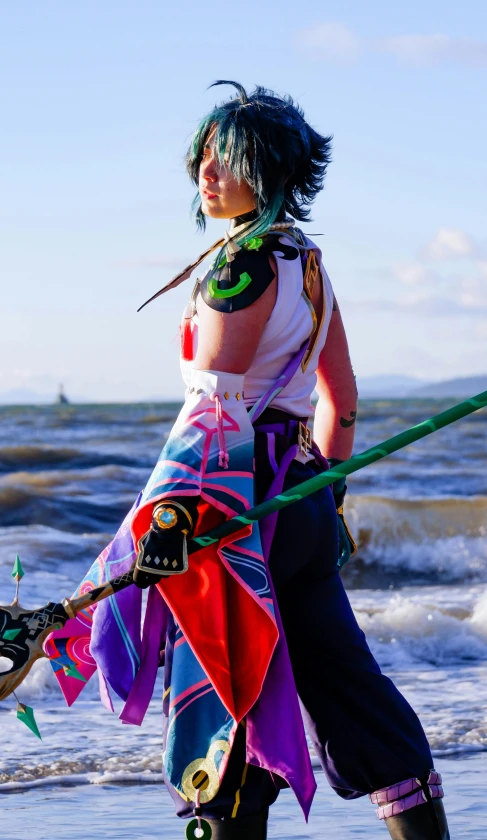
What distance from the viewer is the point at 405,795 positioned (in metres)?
2.68

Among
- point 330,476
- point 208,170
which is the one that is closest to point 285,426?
point 330,476

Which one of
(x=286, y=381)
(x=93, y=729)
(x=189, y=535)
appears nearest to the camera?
(x=189, y=535)

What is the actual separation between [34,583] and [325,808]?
416 cm

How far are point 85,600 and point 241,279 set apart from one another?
0.69 meters

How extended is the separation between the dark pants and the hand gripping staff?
0.32ft

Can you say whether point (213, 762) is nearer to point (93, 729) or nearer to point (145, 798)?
point (145, 798)

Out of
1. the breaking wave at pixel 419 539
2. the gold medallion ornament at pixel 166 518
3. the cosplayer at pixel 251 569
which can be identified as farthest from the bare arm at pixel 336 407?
the breaking wave at pixel 419 539

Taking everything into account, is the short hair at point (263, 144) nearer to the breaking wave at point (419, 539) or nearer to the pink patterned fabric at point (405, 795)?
the pink patterned fabric at point (405, 795)

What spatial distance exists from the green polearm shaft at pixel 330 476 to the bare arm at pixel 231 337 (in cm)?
25

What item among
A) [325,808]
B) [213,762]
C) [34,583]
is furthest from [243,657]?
[34,583]

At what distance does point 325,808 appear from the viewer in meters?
4.07

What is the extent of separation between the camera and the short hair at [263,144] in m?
2.65

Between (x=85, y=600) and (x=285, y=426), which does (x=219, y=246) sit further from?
(x=85, y=600)

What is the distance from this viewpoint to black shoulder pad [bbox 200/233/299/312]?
8.35ft
